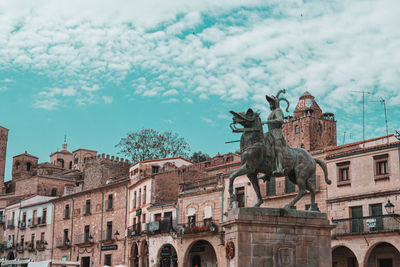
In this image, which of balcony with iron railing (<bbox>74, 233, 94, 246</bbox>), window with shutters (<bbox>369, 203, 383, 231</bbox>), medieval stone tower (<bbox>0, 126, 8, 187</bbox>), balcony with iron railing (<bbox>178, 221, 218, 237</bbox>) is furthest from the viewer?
A: medieval stone tower (<bbox>0, 126, 8, 187</bbox>)

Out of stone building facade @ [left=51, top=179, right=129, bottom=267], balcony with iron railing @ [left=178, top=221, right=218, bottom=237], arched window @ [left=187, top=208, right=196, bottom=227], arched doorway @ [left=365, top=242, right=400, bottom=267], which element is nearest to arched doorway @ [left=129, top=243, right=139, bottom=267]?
stone building facade @ [left=51, top=179, right=129, bottom=267]

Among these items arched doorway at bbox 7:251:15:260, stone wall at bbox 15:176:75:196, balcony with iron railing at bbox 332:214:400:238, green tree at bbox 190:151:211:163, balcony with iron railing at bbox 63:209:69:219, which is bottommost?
arched doorway at bbox 7:251:15:260

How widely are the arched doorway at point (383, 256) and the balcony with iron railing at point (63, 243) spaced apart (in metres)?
35.0

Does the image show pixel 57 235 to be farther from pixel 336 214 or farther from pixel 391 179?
pixel 391 179

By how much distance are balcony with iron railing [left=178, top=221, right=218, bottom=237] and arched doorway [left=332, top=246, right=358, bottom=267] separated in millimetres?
8591

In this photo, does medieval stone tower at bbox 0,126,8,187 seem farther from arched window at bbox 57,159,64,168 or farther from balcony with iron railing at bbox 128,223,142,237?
balcony with iron railing at bbox 128,223,142,237

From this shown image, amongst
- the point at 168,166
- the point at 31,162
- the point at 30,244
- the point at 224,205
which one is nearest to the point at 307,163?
the point at 224,205

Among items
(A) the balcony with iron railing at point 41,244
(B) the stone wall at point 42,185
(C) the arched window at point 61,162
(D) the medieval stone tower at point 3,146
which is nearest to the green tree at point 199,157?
(B) the stone wall at point 42,185

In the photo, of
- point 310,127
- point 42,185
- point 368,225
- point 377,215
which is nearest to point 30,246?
point 42,185

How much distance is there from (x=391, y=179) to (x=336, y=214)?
166 inches

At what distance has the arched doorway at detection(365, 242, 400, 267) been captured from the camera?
3325cm

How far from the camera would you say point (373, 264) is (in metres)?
34.4

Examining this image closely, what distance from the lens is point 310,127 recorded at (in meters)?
95.2

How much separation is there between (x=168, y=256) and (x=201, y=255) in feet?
11.1
